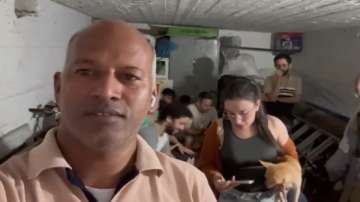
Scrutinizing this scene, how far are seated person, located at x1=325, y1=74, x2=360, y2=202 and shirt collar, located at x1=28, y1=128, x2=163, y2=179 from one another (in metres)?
2.44

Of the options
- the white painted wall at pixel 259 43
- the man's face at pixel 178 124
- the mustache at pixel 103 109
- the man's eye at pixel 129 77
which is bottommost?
the man's face at pixel 178 124

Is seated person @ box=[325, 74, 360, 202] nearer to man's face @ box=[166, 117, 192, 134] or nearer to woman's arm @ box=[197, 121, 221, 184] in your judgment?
man's face @ box=[166, 117, 192, 134]

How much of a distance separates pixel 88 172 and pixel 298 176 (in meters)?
1.31

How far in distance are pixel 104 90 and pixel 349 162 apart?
3007mm

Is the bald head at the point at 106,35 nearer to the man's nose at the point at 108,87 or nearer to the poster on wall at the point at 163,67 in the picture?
the man's nose at the point at 108,87

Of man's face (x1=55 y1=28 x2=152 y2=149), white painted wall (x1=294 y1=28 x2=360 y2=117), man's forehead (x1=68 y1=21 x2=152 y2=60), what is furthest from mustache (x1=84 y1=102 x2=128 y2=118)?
white painted wall (x1=294 y1=28 x2=360 y2=117)

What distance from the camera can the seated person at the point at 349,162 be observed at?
320 centimetres

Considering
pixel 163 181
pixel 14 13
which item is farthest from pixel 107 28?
pixel 14 13

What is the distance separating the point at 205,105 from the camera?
482 cm

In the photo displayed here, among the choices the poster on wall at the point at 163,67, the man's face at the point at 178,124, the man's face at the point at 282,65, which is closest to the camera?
the man's face at the point at 178,124

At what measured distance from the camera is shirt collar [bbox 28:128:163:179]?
33.8 inches

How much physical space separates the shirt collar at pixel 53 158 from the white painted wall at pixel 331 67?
4.06 meters

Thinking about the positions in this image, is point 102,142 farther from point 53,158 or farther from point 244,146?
point 244,146

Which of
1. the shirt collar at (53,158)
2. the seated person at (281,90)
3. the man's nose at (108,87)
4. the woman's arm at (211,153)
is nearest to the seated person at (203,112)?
the seated person at (281,90)
